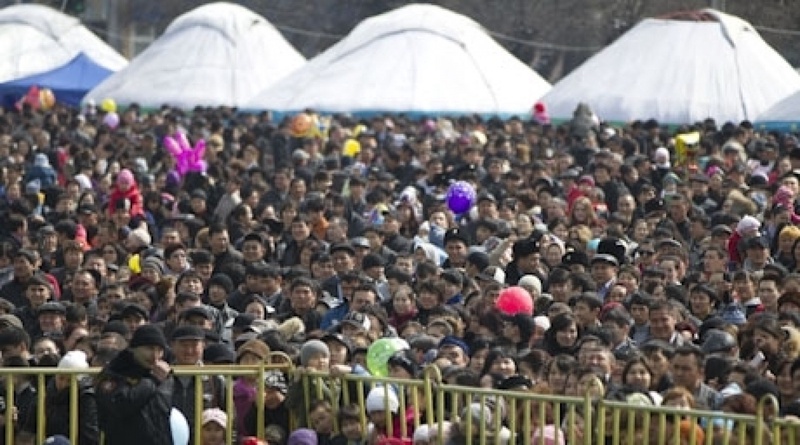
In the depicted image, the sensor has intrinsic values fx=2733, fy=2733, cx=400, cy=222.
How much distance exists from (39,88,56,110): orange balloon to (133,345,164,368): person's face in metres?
29.4

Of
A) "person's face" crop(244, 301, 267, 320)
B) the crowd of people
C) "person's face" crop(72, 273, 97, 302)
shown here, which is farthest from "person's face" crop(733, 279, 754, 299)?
"person's face" crop(72, 273, 97, 302)

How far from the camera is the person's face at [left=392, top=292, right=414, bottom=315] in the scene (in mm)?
A: 16438

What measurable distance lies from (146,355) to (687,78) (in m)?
25.3

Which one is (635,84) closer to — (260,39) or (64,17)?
(260,39)

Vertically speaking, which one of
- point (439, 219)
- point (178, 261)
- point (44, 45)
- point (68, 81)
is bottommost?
point (68, 81)

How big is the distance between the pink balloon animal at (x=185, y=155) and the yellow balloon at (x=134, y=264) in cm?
806

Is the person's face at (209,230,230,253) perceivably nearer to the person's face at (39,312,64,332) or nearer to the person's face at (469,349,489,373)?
the person's face at (39,312,64,332)

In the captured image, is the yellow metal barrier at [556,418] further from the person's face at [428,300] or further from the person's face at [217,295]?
the person's face at [217,295]

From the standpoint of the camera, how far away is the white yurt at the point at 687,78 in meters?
36.5

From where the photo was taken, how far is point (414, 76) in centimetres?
4053

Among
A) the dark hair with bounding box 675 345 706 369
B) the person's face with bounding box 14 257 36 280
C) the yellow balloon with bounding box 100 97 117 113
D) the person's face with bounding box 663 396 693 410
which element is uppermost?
the person's face with bounding box 663 396 693 410

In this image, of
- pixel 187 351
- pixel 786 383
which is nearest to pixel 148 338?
pixel 187 351

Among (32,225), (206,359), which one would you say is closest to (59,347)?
(206,359)

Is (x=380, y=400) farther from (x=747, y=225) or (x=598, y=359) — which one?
(x=747, y=225)
